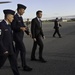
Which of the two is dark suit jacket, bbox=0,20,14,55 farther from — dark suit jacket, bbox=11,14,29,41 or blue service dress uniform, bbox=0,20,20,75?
dark suit jacket, bbox=11,14,29,41

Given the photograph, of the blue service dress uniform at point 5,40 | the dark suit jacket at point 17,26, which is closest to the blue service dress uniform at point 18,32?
the dark suit jacket at point 17,26

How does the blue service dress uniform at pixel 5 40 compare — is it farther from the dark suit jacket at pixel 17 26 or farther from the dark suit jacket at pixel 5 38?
the dark suit jacket at pixel 17 26

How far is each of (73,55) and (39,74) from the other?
3907mm

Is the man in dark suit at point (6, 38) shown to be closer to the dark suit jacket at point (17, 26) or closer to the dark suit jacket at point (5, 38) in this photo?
the dark suit jacket at point (5, 38)

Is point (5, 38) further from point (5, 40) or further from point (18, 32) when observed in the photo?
point (18, 32)

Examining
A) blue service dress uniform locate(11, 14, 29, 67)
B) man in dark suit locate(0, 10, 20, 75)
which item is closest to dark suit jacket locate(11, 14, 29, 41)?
blue service dress uniform locate(11, 14, 29, 67)

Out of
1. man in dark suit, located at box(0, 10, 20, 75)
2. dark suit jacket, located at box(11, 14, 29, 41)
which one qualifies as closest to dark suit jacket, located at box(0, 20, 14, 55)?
man in dark suit, located at box(0, 10, 20, 75)

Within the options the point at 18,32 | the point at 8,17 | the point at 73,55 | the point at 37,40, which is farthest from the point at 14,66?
the point at 73,55

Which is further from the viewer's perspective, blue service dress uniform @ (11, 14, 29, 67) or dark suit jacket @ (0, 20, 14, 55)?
blue service dress uniform @ (11, 14, 29, 67)

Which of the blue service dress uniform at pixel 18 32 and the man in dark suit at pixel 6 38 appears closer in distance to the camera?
the man in dark suit at pixel 6 38

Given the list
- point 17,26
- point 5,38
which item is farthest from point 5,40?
point 17,26

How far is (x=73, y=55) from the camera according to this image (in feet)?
39.4

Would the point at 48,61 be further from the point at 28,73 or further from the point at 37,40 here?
the point at 28,73

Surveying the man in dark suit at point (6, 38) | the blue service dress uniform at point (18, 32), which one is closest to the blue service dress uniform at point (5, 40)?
the man in dark suit at point (6, 38)
